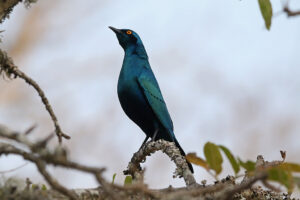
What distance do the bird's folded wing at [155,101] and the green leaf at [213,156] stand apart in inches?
162

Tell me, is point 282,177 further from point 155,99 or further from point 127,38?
point 127,38

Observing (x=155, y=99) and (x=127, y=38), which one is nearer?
(x=155, y=99)

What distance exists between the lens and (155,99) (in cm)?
596

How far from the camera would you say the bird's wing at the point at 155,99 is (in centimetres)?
583

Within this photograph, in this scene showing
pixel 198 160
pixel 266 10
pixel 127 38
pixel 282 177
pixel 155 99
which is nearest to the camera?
pixel 282 177

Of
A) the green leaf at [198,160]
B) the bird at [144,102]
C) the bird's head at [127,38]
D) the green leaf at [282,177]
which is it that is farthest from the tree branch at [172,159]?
the bird's head at [127,38]

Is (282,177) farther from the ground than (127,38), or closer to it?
closer to it

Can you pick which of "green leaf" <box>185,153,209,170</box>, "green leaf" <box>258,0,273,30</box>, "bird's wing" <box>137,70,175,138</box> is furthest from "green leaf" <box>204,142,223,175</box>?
"bird's wing" <box>137,70,175,138</box>

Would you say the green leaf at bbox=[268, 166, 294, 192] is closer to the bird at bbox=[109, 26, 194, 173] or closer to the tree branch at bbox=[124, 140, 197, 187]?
the tree branch at bbox=[124, 140, 197, 187]

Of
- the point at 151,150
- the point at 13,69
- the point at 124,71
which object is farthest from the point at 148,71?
the point at 13,69

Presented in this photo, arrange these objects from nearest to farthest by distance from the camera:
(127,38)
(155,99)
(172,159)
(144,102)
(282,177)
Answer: (282,177) < (172,159) < (144,102) < (155,99) < (127,38)

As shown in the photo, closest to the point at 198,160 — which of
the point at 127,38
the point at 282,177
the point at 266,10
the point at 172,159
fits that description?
the point at 282,177

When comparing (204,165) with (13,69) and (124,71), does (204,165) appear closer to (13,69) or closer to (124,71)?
(13,69)

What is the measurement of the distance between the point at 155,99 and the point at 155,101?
0.03 meters
